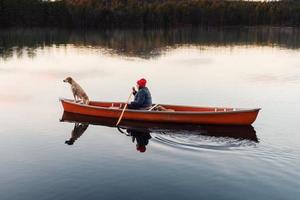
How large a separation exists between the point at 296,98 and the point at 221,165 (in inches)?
514

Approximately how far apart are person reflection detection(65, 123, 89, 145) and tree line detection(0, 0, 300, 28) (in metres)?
82.1

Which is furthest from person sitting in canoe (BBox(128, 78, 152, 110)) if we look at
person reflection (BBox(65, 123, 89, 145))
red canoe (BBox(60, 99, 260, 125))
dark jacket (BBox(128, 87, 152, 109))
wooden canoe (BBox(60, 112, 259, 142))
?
person reflection (BBox(65, 123, 89, 145))

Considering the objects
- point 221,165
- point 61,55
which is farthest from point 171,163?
point 61,55

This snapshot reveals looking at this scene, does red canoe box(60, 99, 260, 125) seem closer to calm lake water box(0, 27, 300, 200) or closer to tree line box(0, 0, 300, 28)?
calm lake water box(0, 27, 300, 200)

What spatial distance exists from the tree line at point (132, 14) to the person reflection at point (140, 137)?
3310 inches

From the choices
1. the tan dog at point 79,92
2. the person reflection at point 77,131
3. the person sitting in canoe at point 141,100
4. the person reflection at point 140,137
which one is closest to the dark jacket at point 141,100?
the person sitting in canoe at point 141,100

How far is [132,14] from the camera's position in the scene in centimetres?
12075

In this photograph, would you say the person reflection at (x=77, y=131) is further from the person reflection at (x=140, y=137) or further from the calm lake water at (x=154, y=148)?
the person reflection at (x=140, y=137)

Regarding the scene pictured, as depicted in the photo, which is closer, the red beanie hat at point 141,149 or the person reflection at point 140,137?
the red beanie hat at point 141,149

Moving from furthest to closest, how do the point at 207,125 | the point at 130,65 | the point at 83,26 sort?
1. the point at 83,26
2. the point at 130,65
3. the point at 207,125

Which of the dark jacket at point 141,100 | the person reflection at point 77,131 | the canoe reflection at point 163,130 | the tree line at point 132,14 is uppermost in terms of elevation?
the tree line at point 132,14

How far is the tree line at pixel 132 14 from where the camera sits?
10394cm

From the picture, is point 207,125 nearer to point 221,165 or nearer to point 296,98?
point 221,165

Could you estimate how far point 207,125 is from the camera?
2009 cm
